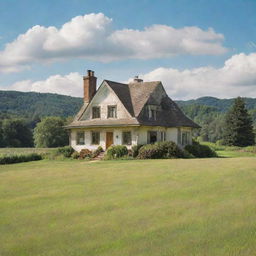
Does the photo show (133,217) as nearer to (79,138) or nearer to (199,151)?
(199,151)

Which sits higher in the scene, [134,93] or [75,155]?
[134,93]

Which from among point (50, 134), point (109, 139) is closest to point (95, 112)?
point (109, 139)

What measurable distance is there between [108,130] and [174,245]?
29229mm

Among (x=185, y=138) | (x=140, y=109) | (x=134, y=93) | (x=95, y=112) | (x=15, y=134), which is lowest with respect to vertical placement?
(x=15, y=134)

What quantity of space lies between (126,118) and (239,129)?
34.4m

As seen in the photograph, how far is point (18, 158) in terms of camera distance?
3497 cm

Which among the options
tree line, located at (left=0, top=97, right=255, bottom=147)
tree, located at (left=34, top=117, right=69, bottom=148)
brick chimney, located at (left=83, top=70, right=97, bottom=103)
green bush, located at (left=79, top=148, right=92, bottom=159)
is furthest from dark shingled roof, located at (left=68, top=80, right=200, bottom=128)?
tree, located at (left=34, top=117, right=69, bottom=148)

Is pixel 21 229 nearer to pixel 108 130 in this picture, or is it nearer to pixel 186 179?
pixel 186 179

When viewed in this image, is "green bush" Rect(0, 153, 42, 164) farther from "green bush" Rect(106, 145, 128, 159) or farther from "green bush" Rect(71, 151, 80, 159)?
"green bush" Rect(106, 145, 128, 159)

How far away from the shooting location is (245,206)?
10430mm

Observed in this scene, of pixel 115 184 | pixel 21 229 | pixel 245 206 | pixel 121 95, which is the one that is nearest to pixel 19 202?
pixel 21 229

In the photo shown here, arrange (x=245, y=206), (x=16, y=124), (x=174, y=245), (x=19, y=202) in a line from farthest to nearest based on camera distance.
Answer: (x=16, y=124) < (x=19, y=202) < (x=245, y=206) < (x=174, y=245)

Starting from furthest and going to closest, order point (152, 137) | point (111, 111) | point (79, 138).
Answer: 1. point (79, 138)
2. point (111, 111)
3. point (152, 137)

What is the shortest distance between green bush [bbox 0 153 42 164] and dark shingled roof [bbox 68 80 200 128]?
4.77 metres
